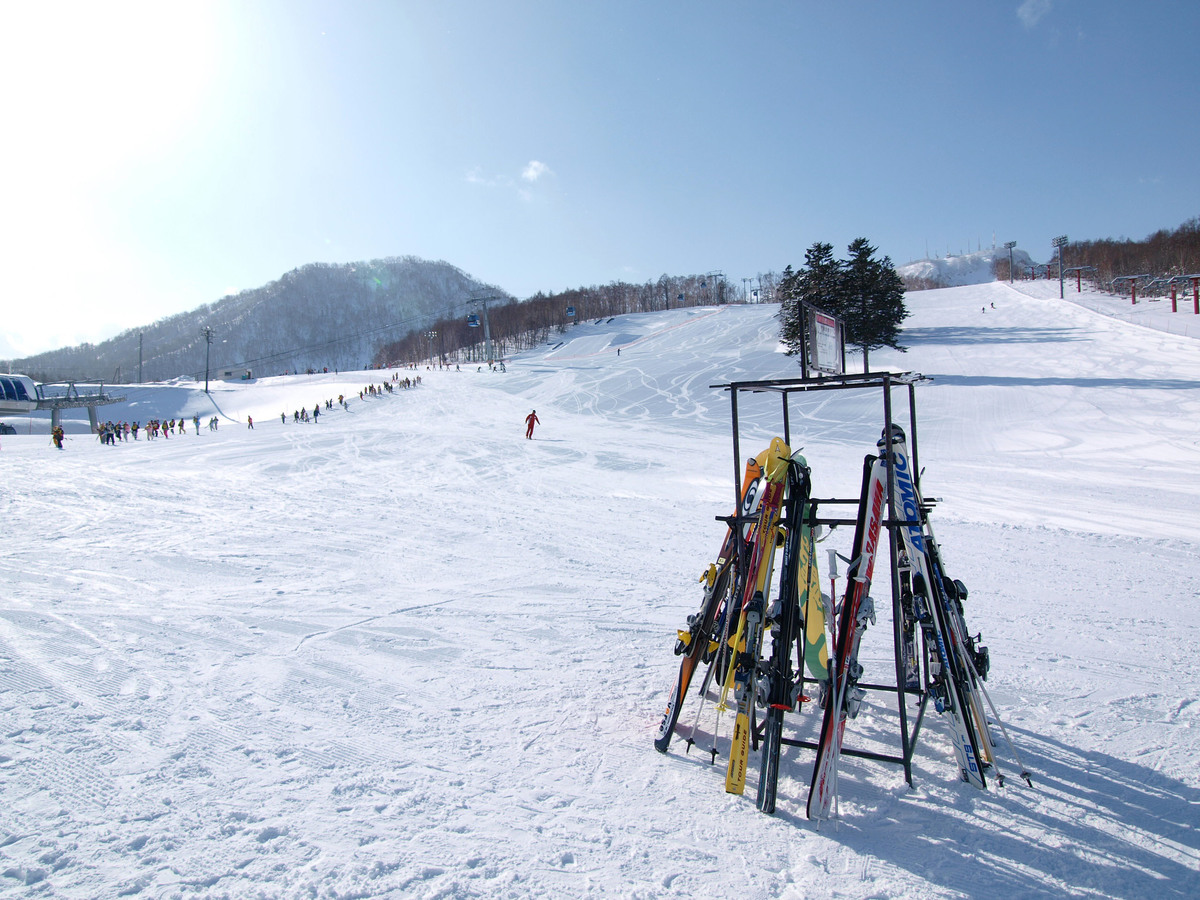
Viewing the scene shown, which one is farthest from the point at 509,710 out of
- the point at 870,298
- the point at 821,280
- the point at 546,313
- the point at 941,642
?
the point at 546,313

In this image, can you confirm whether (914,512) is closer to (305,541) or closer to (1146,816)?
(1146,816)

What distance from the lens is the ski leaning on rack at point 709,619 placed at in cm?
371

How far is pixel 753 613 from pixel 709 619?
72 cm

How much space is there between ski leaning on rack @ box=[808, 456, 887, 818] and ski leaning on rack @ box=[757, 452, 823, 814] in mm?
209

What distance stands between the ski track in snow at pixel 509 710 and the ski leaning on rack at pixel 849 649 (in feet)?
0.70

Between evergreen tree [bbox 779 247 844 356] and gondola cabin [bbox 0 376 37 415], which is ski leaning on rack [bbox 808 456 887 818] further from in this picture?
gondola cabin [bbox 0 376 37 415]

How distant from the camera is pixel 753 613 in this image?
10.9ft

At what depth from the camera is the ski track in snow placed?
2.71m

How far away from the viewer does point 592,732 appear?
3818mm

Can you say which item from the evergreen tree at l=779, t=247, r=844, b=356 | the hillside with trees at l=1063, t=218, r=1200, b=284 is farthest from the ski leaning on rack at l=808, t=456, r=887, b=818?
the hillside with trees at l=1063, t=218, r=1200, b=284

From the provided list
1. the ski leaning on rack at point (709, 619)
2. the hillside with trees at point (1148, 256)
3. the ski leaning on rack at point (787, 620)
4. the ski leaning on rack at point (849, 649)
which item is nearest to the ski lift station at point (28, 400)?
the ski leaning on rack at point (709, 619)

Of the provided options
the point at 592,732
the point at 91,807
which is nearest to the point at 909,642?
the point at 592,732

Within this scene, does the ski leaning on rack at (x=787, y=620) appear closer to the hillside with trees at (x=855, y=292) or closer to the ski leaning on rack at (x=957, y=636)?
the ski leaning on rack at (x=957, y=636)

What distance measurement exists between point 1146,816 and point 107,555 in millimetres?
10547
